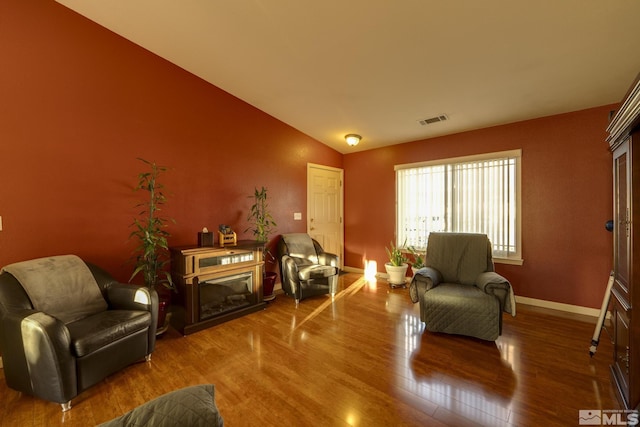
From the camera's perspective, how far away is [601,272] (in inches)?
123

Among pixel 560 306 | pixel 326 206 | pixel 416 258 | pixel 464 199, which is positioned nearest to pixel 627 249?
pixel 560 306

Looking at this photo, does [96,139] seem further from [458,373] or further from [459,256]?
[459,256]

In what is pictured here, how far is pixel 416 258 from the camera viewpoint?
436 cm

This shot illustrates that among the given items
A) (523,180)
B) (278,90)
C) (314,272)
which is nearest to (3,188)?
(278,90)

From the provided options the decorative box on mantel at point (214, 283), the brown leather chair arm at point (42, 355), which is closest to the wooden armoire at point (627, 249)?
the decorative box on mantel at point (214, 283)

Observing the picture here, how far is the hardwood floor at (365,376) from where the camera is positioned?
1.68 meters

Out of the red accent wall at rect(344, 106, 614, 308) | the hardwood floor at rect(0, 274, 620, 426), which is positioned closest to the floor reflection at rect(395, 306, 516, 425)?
the hardwood floor at rect(0, 274, 620, 426)

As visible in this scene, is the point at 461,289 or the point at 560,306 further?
the point at 560,306

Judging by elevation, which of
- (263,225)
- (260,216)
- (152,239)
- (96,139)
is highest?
(96,139)

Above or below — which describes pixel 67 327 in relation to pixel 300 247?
below

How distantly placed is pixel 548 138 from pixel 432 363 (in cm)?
324

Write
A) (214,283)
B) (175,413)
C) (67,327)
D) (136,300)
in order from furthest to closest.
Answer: (214,283)
(136,300)
(67,327)
(175,413)

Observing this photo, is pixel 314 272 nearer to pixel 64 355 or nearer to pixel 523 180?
pixel 64 355

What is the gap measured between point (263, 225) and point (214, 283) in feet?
3.64
